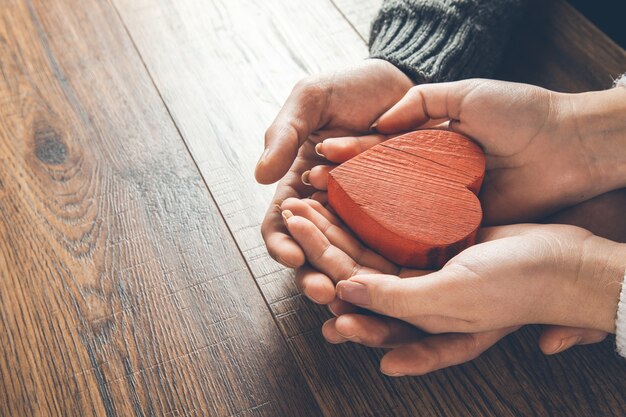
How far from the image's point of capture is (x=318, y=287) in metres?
0.63

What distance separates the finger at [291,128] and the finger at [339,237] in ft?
0.15

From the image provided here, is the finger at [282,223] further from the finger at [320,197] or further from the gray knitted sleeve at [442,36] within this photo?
the gray knitted sleeve at [442,36]

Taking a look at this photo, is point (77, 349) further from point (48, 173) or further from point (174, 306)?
point (48, 173)

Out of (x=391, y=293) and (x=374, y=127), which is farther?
(x=374, y=127)

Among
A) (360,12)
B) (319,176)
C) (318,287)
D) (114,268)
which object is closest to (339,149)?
(319,176)

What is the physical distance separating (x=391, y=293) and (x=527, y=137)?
296mm

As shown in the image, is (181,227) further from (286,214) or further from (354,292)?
(354,292)

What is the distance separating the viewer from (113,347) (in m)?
0.67

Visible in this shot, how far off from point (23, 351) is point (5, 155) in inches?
12.6

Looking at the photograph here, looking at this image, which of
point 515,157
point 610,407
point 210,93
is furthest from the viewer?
point 210,93

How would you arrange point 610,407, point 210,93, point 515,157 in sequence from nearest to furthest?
point 610,407, point 515,157, point 210,93

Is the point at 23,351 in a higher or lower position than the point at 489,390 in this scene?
lower

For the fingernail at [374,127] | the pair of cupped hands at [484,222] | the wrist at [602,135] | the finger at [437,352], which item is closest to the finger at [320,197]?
the pair of cupped hands at [484,222]

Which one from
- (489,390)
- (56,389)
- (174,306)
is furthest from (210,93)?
(489,390)
